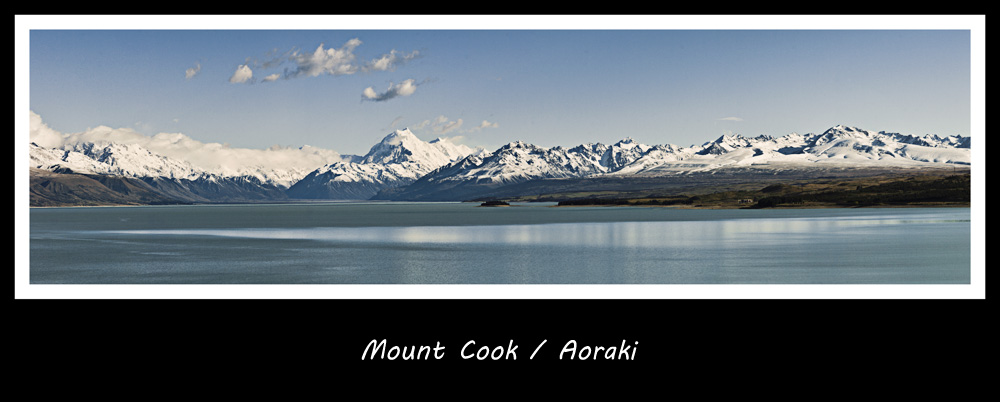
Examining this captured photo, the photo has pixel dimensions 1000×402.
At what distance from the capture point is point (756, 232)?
87.1 meters

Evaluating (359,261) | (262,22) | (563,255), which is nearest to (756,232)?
(563,255)

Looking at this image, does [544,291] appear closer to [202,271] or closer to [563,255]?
[202,271]

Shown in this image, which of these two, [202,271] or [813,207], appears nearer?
[202,271]

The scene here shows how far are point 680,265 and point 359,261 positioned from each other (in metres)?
20.6

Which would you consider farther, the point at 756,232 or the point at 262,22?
the point at 756,232

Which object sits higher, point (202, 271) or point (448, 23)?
point (448, 23)

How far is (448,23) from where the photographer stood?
22.9 m
